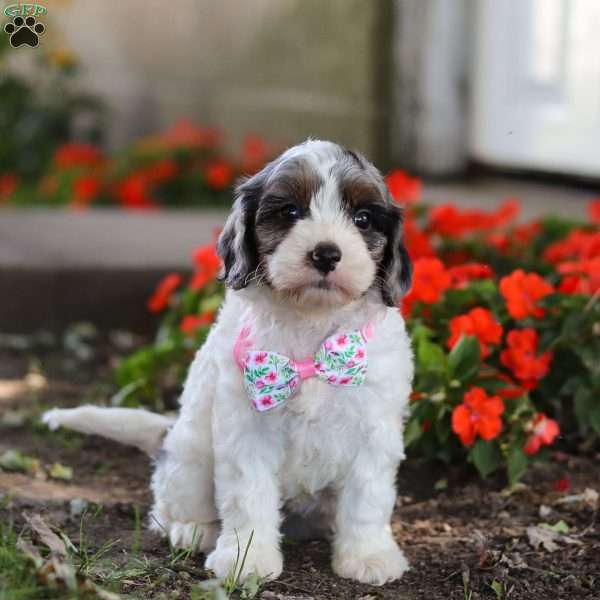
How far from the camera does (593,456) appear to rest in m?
4.30

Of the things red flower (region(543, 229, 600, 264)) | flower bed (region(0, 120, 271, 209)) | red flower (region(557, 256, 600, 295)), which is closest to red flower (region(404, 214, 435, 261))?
red flower (region(543, 229, 600, 264))

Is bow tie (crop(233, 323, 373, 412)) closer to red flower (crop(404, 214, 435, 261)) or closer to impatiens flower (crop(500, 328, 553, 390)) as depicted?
impatiens flower (crop(500, 328, 553, 390))

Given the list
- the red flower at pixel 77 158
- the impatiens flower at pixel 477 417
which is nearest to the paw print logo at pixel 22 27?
the impatiens flower at pixel 477 417

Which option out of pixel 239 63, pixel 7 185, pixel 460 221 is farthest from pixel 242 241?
pixel 7 185

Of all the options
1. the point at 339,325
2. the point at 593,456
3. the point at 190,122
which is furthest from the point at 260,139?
the point at 339,325

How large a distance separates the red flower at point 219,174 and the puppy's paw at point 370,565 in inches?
260

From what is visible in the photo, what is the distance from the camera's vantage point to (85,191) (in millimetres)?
9836

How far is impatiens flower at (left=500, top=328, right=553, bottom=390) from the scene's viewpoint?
4.00m

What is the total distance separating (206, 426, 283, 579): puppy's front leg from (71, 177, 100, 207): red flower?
6832 mm

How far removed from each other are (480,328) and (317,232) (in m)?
1.20

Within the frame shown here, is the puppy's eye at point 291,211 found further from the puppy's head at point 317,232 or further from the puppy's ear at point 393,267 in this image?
the puppy's ear at point 393,267

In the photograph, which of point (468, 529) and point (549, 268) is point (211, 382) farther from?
point (549, 268)

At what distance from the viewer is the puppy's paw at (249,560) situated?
316cm

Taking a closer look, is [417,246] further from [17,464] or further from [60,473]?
[17,464]
